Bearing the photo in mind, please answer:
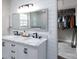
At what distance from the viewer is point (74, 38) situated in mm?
2498

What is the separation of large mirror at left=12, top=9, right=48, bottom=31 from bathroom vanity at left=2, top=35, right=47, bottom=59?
1.44ft

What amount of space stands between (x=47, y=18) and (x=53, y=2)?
1.44ft

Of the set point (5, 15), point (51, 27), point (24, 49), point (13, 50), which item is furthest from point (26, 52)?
point (5, 15)

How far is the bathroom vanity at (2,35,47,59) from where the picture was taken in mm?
2697

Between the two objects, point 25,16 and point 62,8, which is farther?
point 25,16

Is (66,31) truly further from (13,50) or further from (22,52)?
(13,50)

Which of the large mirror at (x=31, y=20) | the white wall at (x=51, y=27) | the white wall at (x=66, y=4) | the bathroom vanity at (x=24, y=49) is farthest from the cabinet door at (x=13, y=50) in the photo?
the white wall at (x=66, y=4)

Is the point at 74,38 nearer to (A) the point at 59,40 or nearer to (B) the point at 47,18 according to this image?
(A) the point at 59,40

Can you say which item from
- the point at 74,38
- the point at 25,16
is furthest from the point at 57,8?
the point at 25,16

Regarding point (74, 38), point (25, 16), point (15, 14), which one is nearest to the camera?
point (74, 38)

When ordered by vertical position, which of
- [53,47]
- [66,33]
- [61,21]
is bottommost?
[53,47]

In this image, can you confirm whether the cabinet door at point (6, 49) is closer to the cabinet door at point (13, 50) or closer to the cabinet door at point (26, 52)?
the cabinet door at point (13, 50)

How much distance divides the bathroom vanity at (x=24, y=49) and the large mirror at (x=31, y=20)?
1.44 ft

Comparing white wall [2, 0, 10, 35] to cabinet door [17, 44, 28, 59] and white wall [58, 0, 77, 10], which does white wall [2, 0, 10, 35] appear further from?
white wall [58, 0, 77, 10]
